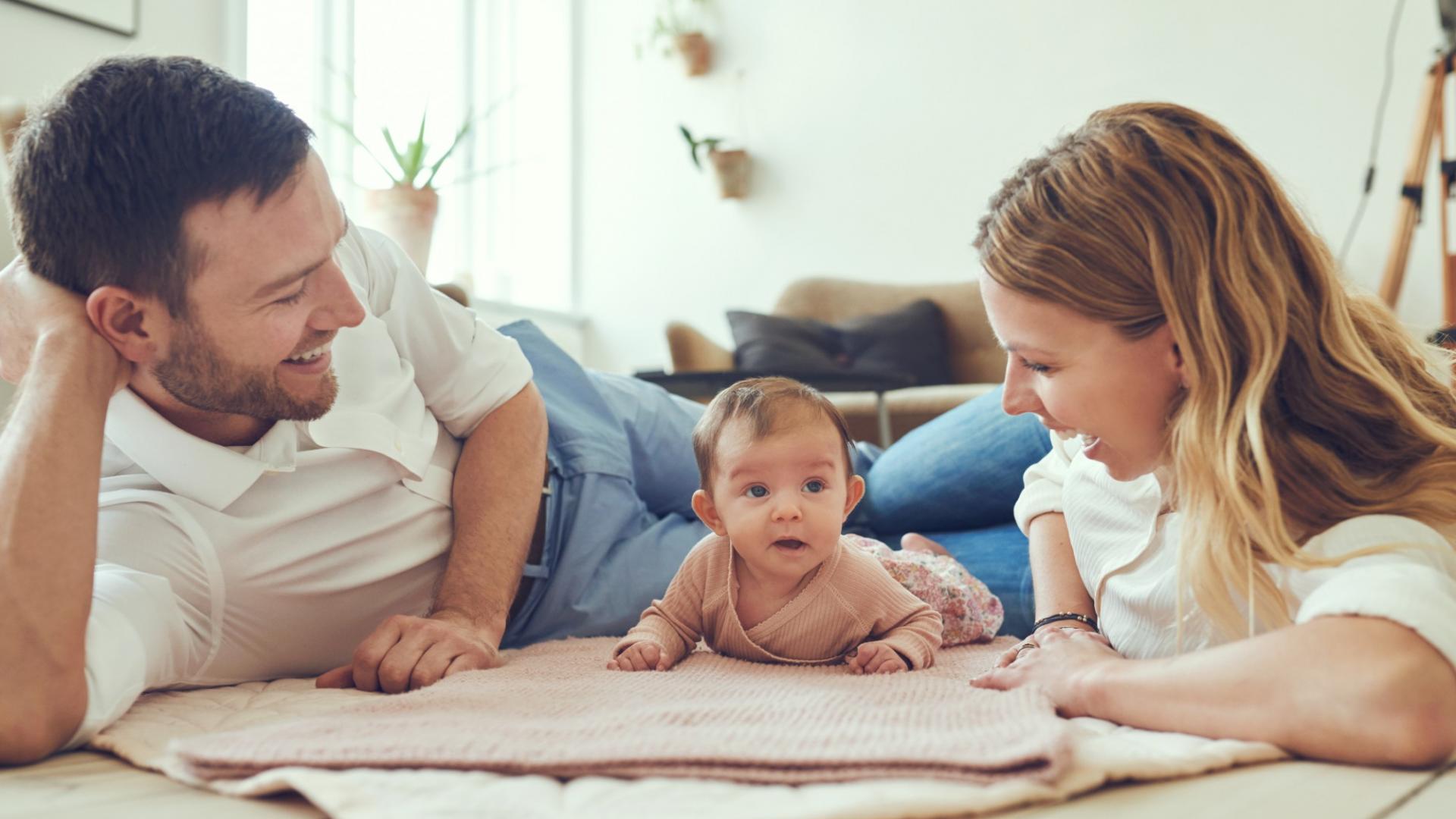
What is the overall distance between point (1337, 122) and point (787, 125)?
212cm

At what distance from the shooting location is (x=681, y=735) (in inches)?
31.4

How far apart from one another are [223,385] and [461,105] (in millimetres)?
3999

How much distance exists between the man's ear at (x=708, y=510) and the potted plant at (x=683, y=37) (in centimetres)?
411

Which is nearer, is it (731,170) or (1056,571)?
(1056,571)

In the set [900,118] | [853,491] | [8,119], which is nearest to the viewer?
[853,491]

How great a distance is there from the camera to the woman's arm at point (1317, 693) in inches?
29.6

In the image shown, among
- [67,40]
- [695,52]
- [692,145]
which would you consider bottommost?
[692,145]

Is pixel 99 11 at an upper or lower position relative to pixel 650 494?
upper

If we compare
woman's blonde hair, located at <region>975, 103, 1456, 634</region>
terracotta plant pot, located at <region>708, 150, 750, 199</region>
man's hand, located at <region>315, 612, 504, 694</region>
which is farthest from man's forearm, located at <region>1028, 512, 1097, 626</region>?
terracotta plant pot, located at <region>708, 150, 750, 199</region>

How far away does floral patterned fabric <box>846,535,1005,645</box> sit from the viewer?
1.51 m

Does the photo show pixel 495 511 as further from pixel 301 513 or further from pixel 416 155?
pixel 416 155

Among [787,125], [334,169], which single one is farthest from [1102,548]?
[787,125]

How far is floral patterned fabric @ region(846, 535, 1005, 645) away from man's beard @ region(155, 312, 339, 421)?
721 mm

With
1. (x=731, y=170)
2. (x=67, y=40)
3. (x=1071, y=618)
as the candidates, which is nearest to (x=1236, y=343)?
(x=1071, y=618)
